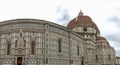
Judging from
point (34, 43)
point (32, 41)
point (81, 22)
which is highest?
point (81, 22)

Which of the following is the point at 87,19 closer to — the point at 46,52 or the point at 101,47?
the point at 101,47

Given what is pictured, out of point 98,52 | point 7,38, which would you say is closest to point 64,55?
point 7,38

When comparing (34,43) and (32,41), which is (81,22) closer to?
(34,43)

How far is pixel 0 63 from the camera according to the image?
122 ft

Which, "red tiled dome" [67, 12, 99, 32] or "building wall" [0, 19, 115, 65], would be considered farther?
"red tiled dome" [67, 12, 99, 32]

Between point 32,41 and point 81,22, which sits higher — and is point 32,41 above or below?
below


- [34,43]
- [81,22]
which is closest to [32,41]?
[34,43]

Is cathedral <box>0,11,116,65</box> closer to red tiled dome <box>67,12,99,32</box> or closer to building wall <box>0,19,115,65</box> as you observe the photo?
building wall <box>0,19,115,65</box>

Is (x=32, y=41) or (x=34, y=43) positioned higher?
(x=32, y=41)

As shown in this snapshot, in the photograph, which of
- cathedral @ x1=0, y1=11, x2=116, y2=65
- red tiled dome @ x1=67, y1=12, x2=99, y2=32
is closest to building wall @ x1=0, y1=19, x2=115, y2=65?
cathedral @ x1=0, y1=11, x2=116, y2=65

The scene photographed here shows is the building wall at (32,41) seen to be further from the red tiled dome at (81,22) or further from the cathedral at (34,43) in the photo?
the red tiled dome at (81,22)

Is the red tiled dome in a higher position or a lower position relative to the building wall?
higher

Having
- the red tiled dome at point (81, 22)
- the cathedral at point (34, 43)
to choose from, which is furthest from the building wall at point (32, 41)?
the red tiled dome at point (81, 22)

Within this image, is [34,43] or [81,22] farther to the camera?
[81,22]
